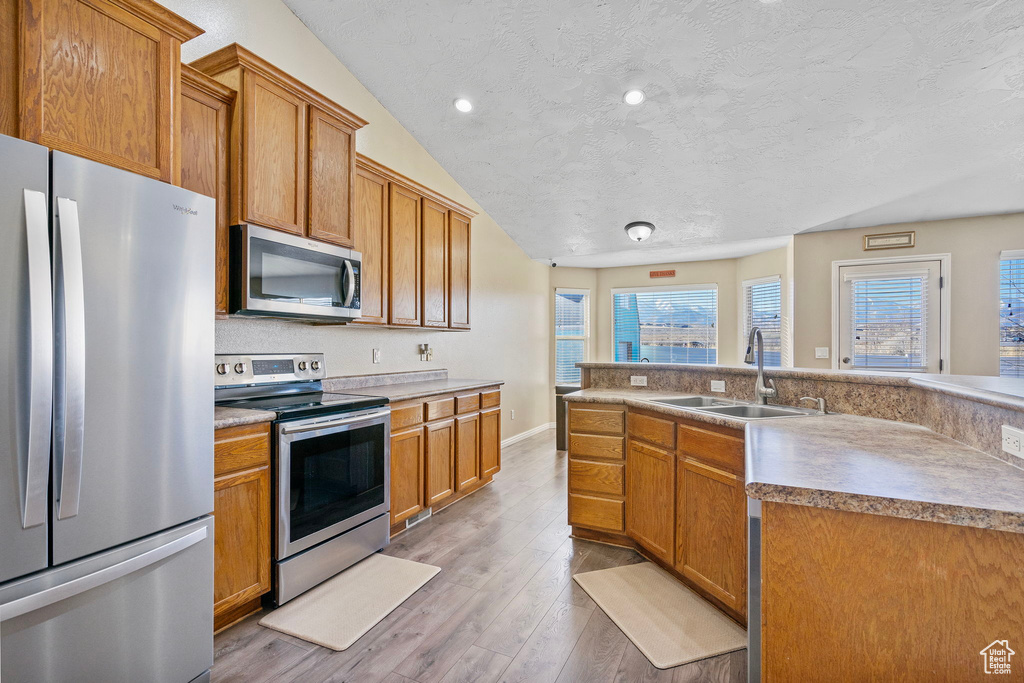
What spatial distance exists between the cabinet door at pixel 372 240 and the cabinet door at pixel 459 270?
80 centimetres

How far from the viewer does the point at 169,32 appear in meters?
1.76

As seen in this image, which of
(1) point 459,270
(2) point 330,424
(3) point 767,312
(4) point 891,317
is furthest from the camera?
(3) point 767,312

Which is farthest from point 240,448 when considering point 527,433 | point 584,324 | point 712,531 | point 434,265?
point 584,324

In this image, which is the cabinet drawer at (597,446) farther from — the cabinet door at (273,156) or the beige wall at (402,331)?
the cabinet door at (273,156)

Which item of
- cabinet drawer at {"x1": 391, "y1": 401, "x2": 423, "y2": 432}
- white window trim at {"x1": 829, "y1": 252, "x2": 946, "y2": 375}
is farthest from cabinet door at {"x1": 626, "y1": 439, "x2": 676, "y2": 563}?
white window trim at {"x1": 829, "y1": 252, "x2": 946, "y2": 375}

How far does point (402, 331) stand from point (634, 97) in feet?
8.05

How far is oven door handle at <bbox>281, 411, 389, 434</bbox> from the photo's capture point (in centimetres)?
216

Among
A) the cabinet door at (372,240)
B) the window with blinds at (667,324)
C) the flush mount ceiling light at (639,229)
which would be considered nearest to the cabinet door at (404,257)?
the cabinet door at (372,240)

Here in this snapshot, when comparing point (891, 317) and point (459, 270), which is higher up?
point (459, 270)

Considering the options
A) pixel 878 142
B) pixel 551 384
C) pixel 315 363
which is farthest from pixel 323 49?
pixel 551 384

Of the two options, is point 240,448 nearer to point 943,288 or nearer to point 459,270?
point 459,270

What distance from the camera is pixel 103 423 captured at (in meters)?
1.39

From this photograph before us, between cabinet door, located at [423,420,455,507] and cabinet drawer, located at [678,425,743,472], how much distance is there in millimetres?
1677

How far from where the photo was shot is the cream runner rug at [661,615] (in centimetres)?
189
